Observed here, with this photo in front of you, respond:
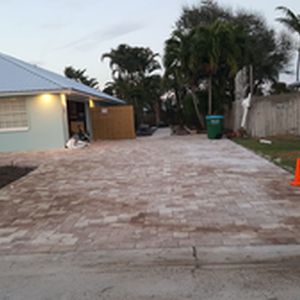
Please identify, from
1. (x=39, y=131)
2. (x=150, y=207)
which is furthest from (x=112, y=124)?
(x=150, y=207)

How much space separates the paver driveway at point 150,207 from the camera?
4.48m

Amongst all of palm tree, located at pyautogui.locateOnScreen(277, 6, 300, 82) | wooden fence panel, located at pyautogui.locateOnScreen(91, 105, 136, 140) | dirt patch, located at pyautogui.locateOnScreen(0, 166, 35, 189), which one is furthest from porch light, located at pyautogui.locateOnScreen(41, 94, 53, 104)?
palm tree, located at pyautogui.locateOnScreen(277, 6, 300, 82)

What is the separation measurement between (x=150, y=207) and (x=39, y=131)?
11.3 m

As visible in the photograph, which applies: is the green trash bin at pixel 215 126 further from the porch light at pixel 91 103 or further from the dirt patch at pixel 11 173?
the dirt patch at pixel 11 173

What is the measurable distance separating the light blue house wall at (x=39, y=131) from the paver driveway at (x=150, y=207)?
6.06 meters

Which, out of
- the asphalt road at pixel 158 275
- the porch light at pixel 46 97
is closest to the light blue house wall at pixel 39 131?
the porch light at pixel 46 97

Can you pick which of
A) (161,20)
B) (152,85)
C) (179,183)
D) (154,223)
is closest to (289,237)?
(154,223)

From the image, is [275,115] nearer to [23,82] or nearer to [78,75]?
[23,82]

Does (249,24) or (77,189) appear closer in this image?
(77,189)

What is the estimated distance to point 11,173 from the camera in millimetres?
9883

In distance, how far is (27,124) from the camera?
1589 centimetres

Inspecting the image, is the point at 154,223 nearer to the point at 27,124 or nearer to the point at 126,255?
the point at 126,255

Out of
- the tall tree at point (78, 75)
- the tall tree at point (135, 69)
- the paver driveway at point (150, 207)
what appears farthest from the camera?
the tall tree at point (78, 75)

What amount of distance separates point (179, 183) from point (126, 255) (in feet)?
11.8
